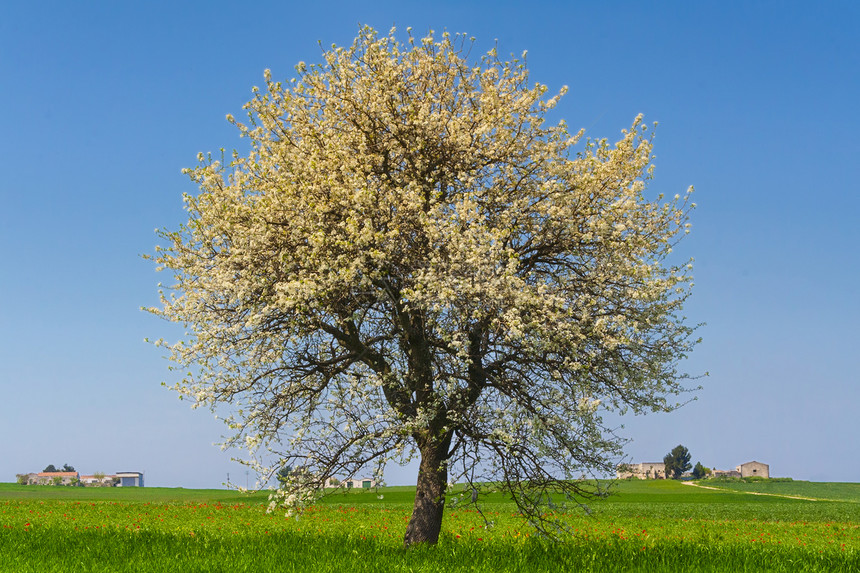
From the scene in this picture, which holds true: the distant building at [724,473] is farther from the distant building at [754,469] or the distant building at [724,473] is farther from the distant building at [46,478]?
the distant building at [46,478]

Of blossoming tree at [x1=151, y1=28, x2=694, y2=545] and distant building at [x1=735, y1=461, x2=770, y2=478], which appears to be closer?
blossoming tree at [x1=151, y1=28, x2=694, y2=545]

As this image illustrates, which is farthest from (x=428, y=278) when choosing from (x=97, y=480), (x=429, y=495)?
(x=97, y=480)

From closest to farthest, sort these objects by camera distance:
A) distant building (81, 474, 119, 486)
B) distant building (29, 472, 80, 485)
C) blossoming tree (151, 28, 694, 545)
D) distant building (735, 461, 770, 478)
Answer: blossoming tree (151, 28, 694, 545) → distant building (29, 472, 80, 485) → distant building (81, 474, 119, 486) → distant building (735, 461, 770, 478)

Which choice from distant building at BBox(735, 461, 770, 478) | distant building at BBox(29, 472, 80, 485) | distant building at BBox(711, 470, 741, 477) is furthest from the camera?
distant building at BBox(735, 461, 770, 478)

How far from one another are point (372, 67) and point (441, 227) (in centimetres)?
453

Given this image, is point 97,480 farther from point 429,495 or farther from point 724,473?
point 429,495

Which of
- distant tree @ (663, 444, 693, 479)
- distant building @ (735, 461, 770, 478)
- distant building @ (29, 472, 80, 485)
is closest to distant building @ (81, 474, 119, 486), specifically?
distant building @ (29, 472, 80, 485)

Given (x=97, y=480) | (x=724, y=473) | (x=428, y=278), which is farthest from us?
(x=724, y=473)

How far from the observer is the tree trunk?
1504 cm

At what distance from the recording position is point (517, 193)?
1483 centimetres

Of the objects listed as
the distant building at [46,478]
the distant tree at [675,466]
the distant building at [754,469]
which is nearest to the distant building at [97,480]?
the distant building at [46,478]

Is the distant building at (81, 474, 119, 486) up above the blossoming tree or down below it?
below

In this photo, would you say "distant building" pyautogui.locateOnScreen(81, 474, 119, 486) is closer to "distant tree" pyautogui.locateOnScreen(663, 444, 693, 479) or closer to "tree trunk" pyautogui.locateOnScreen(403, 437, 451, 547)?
"distant tree" pyautogui.locateOnScreen(663, 444, 693, 479)

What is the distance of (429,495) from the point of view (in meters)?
15.3
